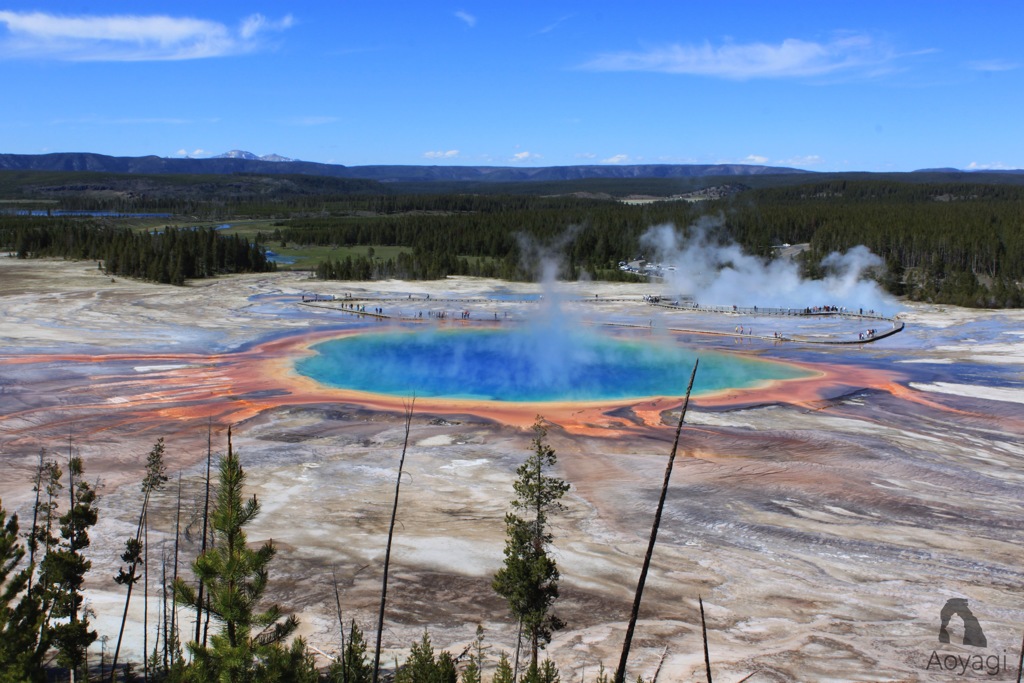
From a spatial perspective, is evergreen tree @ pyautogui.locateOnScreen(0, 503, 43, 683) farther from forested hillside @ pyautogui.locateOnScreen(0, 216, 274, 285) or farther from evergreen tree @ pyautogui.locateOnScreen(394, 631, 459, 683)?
forested hillside @ pyautogui.locateOnScreen(0, 216, 274, 285)

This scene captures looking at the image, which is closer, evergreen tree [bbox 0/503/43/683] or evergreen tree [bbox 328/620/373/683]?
evergreen tree [bbox 0/503/43/683]

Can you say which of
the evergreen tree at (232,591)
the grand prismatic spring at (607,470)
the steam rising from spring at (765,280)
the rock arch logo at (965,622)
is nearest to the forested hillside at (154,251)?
the grand prismatic spring at (607,470)

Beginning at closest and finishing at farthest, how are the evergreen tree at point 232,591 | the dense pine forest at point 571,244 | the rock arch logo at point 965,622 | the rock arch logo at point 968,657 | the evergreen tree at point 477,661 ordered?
the evergreen tree at point 232,591
the evergreen tree at point 477,661
the rock arch logo at point 968,657
the rock arch logo at point 965,622
the dense pine forest at point 571,244

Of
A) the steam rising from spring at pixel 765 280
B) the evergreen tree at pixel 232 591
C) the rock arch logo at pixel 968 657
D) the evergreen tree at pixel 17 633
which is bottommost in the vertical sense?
the rock arch logo at pixel 968 657

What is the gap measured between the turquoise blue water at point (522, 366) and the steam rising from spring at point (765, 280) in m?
17.9

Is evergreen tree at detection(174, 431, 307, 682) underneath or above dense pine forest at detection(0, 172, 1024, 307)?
underneath

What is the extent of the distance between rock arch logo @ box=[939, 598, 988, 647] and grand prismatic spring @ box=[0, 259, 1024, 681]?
13 cm

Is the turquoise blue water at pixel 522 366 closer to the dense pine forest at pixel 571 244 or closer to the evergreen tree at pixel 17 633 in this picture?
the evergreen tree at pixel 17 633

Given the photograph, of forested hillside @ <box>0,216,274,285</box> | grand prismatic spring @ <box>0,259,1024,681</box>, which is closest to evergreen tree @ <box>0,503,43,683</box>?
grand prismatic spring @ <box>0,259,1024,681</box>

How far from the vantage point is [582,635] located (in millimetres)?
14148

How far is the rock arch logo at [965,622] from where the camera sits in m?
14.1

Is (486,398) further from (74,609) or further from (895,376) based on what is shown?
(74,609)

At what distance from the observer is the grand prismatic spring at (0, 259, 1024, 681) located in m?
14.6

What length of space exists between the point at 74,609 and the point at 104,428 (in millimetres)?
16245
